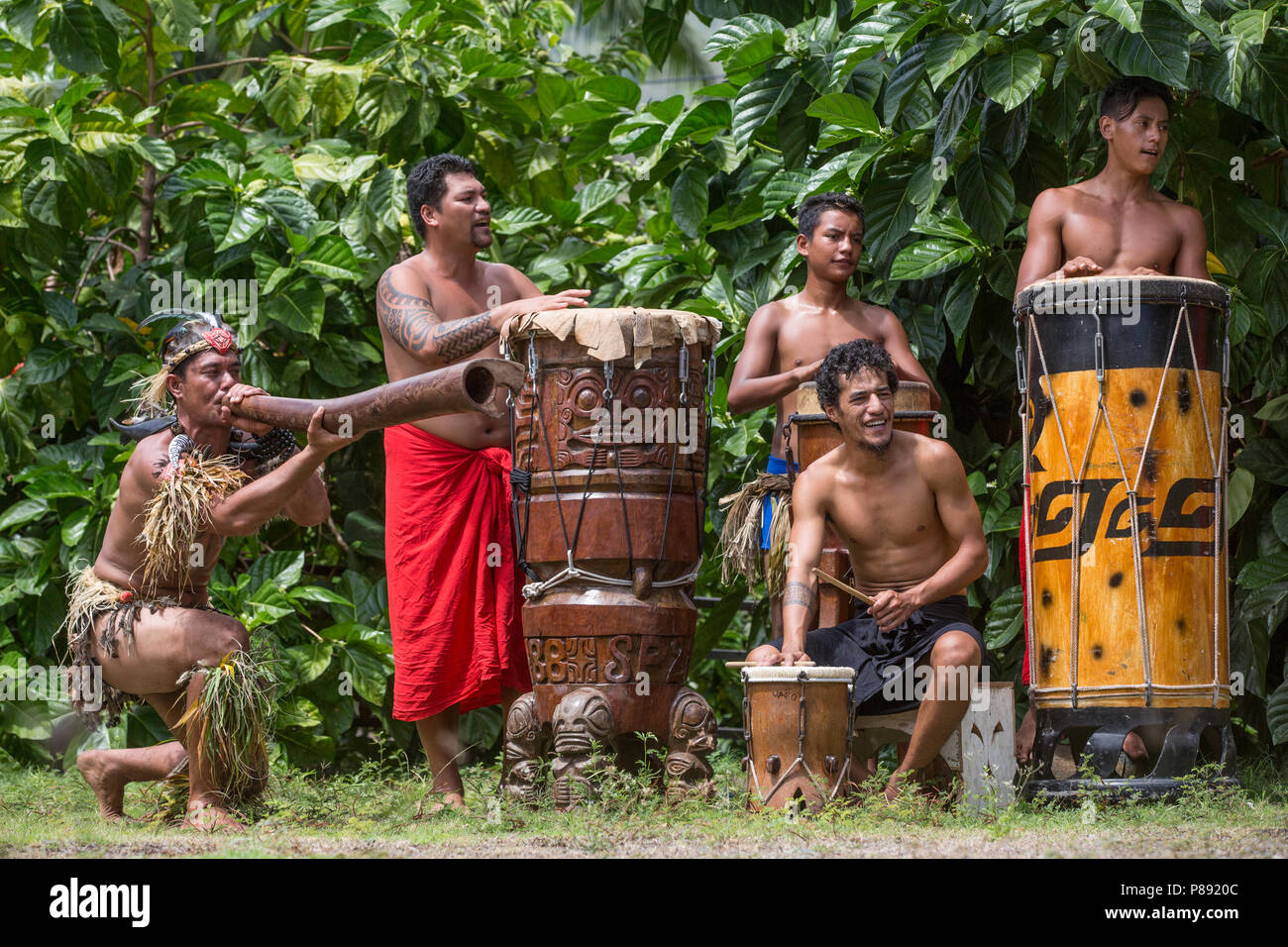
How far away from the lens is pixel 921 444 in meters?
5.25

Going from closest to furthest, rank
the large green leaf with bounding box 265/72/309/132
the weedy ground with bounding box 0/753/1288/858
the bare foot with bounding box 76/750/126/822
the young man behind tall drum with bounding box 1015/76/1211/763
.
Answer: the weedy ground with bounding box 0/753/1288/858 < the young man behind tall drum with bounding box 1015/76/1211/763 < the bare foot with bounding box 76/750/126/822 < the large green leaf with bounding box 265/72/309/132

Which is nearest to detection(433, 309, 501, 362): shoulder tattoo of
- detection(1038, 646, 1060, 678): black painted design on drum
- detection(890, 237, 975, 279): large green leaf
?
detection(890, 237, 975, 279): large green leaf

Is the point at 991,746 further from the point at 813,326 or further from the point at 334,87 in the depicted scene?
the point at 334,87

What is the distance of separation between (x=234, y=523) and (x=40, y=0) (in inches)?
149

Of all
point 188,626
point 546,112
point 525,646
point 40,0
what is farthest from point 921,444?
point 40,0

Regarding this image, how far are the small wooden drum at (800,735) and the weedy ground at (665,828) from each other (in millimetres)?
107

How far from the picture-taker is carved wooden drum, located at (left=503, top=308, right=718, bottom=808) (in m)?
5.13

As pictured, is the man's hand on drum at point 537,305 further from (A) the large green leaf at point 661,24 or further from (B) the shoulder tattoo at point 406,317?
(A) the large green leaf at point 661,24

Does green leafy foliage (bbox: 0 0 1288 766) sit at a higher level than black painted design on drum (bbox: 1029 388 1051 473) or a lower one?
higher

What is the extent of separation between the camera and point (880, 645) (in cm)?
521

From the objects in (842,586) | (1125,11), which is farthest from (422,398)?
(1125,11)

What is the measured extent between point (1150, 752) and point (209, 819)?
2.89 m

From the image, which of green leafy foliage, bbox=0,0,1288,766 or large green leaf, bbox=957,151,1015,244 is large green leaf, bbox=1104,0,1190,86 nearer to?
green leafy foliage, bbox=0,0,1288,766

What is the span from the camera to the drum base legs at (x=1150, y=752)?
187 inches
